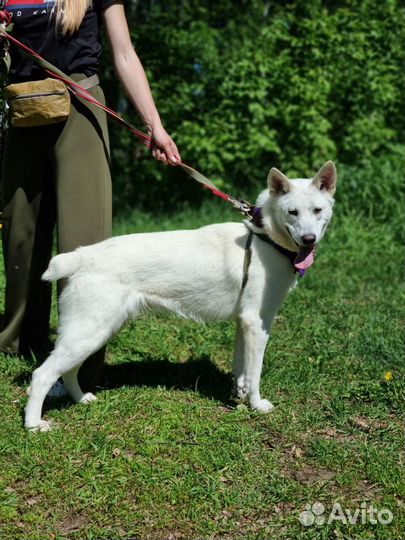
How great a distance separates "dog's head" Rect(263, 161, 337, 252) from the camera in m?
3.60

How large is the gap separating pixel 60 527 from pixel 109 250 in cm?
151

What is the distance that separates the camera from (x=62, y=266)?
3.65 metres

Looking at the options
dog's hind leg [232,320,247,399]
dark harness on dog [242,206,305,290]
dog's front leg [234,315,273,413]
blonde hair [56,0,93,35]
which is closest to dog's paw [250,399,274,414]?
dog's front leg [234,315,273,413]

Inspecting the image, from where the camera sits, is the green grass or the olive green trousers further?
the olive green trousers

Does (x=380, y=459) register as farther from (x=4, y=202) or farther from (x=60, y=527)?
(x=4, y=202)

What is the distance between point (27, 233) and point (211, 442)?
1.79 metres

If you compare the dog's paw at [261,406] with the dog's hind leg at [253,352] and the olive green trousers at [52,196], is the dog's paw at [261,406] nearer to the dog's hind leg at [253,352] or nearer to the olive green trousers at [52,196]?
the dog's hind leg at [253,352]

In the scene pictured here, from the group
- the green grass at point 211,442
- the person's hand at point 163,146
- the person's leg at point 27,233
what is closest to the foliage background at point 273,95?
the green grass at point 211,442

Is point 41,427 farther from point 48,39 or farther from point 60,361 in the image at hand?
point 48,39

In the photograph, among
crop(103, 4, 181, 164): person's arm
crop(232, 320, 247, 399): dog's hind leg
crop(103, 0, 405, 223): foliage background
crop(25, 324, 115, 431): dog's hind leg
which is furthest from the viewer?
crop(103, 0, 405, 223): foliage background

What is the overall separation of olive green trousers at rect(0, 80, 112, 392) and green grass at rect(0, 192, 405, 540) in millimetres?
548

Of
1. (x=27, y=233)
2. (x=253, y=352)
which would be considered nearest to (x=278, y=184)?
(x=253, y=352)

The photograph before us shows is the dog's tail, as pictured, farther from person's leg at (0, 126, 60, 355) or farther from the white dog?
person's leg at (0, 126, 60, 355)

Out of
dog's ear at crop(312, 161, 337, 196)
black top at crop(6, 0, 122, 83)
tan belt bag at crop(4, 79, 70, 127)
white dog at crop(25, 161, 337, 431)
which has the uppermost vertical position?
black top at crop(6, 0, 122, 83)
